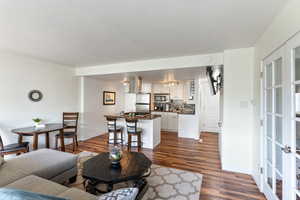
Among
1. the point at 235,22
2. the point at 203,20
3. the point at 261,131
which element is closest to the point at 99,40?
the point at 203,20

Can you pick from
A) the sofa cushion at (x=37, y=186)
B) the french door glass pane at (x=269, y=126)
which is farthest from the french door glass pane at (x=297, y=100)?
the sofa cushion at (x=37, y=186)

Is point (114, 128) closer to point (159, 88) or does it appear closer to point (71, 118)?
point (71, 118)

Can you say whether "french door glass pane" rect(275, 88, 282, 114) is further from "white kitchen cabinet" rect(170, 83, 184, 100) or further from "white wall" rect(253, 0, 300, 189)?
"white kitchen cabinet" rect(170, 83, 184, 100)

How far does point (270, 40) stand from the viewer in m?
1.97

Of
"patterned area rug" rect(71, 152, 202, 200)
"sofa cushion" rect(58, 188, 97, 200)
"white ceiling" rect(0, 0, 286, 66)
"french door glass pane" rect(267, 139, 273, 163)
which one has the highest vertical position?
"white ceiling" rect(0, 0, 286, 66)

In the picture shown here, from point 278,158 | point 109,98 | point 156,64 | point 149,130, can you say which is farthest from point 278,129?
point 109,98

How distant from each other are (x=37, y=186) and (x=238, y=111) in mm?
3348

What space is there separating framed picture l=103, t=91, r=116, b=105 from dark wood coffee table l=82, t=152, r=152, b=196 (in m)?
3.78

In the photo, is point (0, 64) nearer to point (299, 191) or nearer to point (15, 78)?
point (15, 78)

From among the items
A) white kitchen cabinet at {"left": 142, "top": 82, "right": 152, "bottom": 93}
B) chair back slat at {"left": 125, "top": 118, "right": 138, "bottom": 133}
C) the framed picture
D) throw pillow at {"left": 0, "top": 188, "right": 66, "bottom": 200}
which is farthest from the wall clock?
white kitchen cabinet at {"left": 142, "top": 82, "right": 152, "bottom": 93}

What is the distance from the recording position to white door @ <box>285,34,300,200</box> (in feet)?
4.60

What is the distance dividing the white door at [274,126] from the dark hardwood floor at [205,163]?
0.38 metres

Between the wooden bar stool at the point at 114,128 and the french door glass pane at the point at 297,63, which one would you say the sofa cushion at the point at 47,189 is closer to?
the french door glass pane at the point at 297,63

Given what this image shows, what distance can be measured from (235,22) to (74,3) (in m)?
2.02
